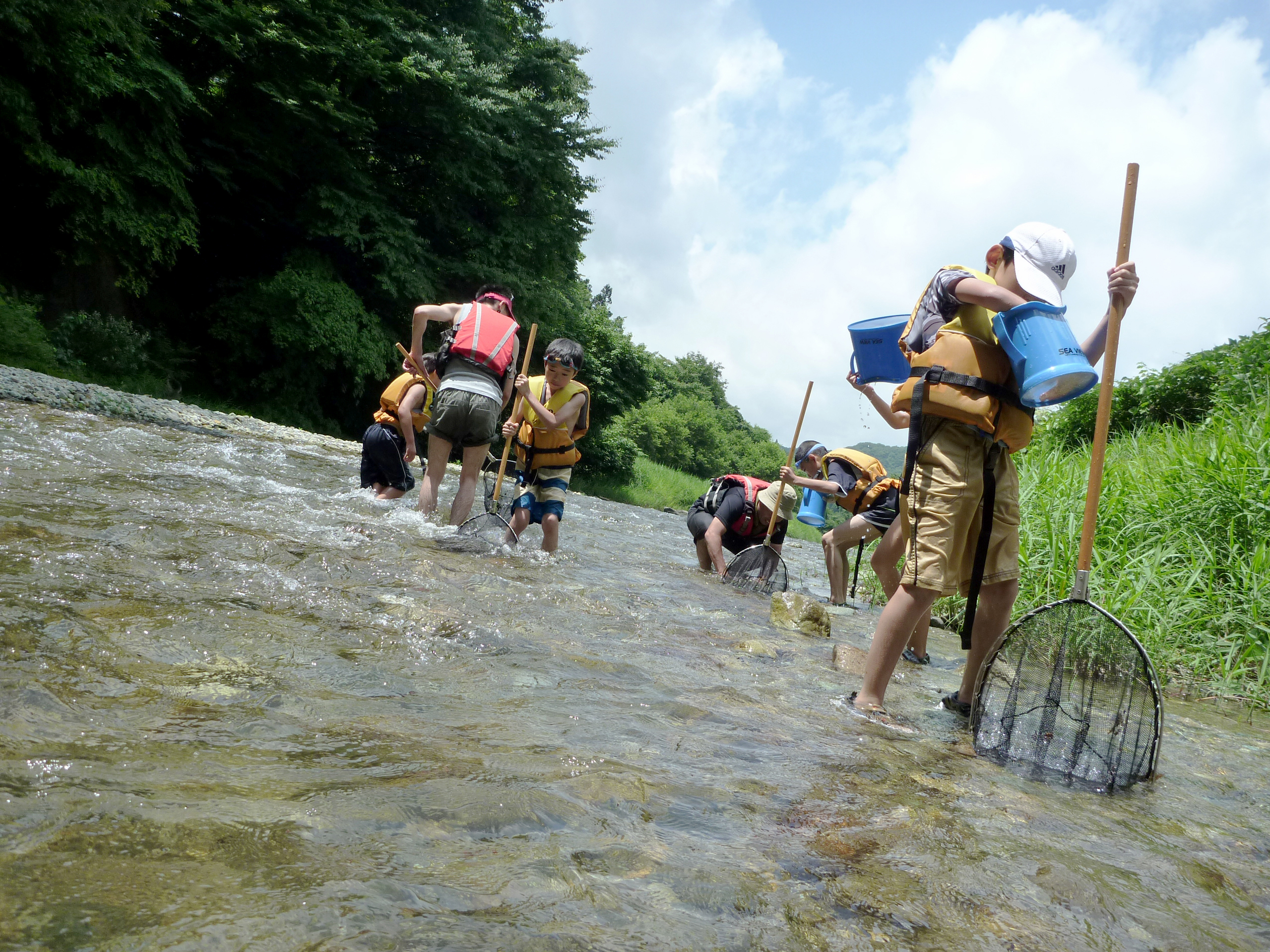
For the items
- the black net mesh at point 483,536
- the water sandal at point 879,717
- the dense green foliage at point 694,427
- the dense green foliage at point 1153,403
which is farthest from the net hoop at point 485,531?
the dense green foliage at point 694,427

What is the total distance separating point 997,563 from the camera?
318 centimetres

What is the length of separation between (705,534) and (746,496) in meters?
0.56

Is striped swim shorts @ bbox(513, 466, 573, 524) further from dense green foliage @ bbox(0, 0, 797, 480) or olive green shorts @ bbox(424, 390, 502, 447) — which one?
dense green foliage @ bbox(0, 0, 797, 480)

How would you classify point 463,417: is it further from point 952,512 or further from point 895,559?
point 952,512

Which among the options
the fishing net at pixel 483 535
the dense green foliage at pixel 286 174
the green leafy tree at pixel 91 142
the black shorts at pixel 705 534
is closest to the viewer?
the fishing net at pixel 483 535

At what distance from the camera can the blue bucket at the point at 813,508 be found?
308 inches

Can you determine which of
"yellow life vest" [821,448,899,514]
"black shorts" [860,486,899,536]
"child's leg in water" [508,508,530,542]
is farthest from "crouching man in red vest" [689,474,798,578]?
"child's leg in water" [508,508,530,542]

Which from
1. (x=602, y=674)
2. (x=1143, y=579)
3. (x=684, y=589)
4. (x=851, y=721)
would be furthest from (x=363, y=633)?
(x=1143, y=579)

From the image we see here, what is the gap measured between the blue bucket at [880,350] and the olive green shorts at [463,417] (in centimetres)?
283

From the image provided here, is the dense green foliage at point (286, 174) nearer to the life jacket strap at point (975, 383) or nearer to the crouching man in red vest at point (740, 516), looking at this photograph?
the crouching man in red vest at point (740, 516)

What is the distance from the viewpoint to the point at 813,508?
793cm

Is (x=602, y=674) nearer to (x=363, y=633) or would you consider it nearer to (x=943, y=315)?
(x=363, y=633)

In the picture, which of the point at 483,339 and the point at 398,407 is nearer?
the point at 483,339

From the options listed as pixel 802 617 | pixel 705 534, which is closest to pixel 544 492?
pixel 705 534
